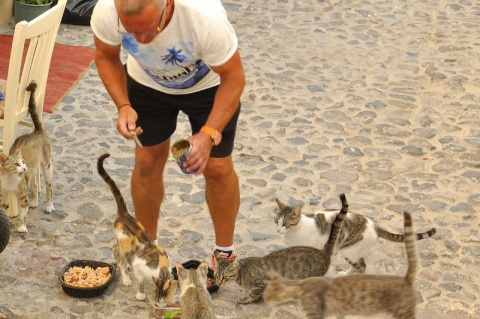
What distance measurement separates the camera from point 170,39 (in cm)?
445

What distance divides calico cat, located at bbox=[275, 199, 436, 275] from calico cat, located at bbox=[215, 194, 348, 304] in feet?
0.71

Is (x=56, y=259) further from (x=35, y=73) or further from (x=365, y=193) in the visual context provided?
(x=365, y=193)

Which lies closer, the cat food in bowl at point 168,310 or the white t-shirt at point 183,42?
the white t-shirt at point 183,42

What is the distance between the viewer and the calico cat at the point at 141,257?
5.07 meters

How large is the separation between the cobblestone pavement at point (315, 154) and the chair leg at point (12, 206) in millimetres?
127

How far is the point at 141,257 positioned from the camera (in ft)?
16.9

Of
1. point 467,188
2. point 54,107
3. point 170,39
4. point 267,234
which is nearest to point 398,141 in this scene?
point 467,188

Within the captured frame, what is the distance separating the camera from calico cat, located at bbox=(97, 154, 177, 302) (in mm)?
5070

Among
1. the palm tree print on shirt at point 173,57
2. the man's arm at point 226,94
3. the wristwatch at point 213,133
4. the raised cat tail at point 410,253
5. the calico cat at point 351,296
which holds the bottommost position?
the calico cat at point 351,296

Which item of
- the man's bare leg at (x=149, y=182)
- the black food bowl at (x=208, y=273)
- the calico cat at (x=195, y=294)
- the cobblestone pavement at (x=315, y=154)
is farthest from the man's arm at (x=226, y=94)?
the cobblestone pavement at (x=315, y=154)

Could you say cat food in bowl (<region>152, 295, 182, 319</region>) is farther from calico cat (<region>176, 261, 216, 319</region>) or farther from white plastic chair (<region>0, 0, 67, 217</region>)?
white plastic chair (<region>0, 0, 67, 217</region>)

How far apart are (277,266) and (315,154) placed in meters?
1.96

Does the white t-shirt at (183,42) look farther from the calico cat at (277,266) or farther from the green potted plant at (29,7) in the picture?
the green potted plant at (29,7)

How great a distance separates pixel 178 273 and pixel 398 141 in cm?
303
